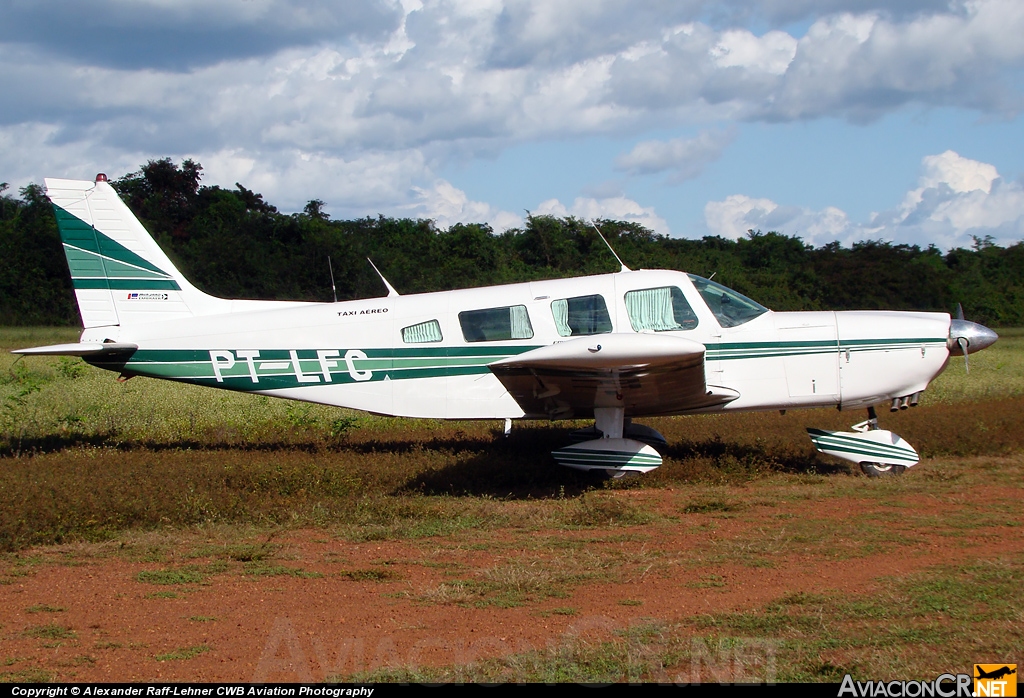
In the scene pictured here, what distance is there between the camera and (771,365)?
9141mm

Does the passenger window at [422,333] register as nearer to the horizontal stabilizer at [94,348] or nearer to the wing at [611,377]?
the wing at [611,377]

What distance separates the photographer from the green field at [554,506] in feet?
14.3

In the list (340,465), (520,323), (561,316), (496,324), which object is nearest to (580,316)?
(561,316)

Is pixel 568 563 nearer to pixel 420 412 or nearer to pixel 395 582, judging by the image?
pixel 395 582

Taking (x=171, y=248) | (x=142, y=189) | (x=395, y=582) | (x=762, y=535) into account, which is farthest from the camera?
(x=142, y=189)

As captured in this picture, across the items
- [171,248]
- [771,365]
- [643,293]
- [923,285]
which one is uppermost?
[171,248]

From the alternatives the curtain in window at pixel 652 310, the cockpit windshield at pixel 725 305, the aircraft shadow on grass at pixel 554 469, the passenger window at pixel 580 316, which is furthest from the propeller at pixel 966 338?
the passenger window at pixel 580 316

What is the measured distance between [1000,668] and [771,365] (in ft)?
18.1

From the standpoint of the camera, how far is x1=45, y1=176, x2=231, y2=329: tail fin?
10039 millimetres

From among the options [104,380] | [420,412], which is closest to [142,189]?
[104,380]

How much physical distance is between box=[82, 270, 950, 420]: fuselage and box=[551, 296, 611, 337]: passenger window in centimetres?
1

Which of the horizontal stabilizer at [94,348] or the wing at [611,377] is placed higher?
the horizontal stabilizer at [94,348]

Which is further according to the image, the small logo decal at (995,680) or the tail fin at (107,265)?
the tail fin at (107,265)

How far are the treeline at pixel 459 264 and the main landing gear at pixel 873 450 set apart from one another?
16.2m
